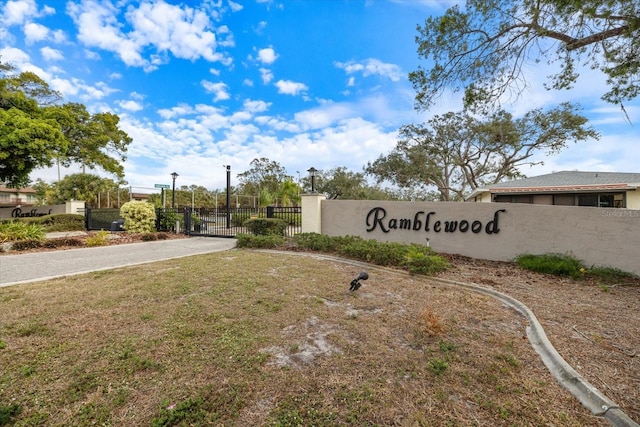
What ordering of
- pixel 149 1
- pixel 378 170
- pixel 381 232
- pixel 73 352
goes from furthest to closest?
1. pixel 378 170
2. pixel 381 232
3. pixel 149 1
4. pixel 73 352

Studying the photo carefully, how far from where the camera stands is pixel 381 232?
8461 millimetres

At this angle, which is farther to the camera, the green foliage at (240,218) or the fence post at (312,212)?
the green foliage at (240,218)

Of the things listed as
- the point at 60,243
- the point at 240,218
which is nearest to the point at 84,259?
the point at 60,243

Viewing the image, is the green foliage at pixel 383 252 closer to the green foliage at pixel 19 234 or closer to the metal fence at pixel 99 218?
the green foliage at pixel 19 234

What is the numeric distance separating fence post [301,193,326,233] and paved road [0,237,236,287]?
2.67 metres

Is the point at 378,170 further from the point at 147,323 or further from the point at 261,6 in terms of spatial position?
the point at 147,323

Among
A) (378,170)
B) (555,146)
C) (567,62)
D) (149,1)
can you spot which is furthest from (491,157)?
(149,1)

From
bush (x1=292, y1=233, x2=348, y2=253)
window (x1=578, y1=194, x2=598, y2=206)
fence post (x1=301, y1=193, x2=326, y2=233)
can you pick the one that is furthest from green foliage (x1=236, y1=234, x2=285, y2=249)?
window (x1=578, y1=194, x2=598, y2=206)

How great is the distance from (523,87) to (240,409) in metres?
7.66

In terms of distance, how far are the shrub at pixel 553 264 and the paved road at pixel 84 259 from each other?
8.19 m

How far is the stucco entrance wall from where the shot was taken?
5810 millimetres

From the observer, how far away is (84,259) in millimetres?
6609

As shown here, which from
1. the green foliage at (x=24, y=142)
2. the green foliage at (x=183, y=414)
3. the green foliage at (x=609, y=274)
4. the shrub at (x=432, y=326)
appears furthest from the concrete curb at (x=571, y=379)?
the green foliage at (x=24, y=142)

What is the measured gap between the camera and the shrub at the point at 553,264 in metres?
5.58
